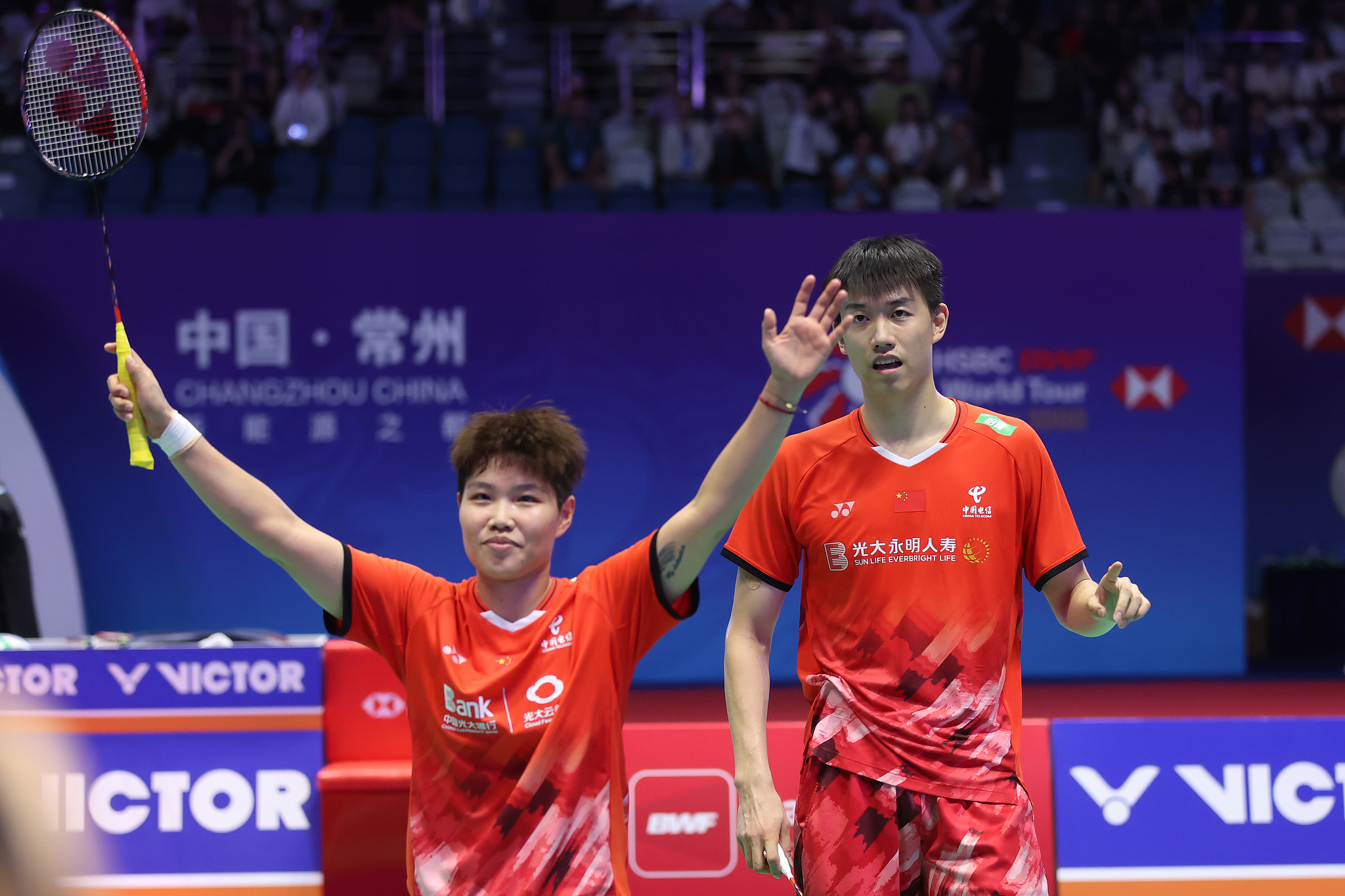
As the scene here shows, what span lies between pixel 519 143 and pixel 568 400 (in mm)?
2714

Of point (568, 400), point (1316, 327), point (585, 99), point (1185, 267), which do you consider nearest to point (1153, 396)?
point (1185, 267)

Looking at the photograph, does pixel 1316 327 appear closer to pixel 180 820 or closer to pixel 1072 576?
pixel 1072 576

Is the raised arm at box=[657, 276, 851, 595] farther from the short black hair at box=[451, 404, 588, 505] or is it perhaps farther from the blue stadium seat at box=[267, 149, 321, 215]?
the blue stadium seat at box=[267, 149, 321, 215]

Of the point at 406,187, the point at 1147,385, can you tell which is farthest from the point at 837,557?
the point at 406,187

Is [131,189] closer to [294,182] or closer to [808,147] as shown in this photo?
[294,182]

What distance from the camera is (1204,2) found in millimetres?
12797

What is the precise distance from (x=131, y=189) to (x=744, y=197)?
496 cm

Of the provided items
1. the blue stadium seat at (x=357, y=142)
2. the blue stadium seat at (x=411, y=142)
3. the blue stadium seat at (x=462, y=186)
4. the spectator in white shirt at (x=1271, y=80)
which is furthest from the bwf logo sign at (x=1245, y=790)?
the spectator in white shirt at (x=1271, y=80)

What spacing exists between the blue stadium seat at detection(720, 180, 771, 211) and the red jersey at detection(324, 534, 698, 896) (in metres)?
7.69

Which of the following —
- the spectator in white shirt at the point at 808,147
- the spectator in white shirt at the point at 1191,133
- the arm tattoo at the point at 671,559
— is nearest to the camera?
the arm tattoo at the point at 671,559

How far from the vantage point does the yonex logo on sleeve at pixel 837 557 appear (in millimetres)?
2488

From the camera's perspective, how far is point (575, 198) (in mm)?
9672

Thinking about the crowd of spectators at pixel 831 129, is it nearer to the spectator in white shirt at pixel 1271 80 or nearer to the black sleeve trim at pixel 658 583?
the spectator in white shirt at pixel 1271 80

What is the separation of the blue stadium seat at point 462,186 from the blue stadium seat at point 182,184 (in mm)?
1913
